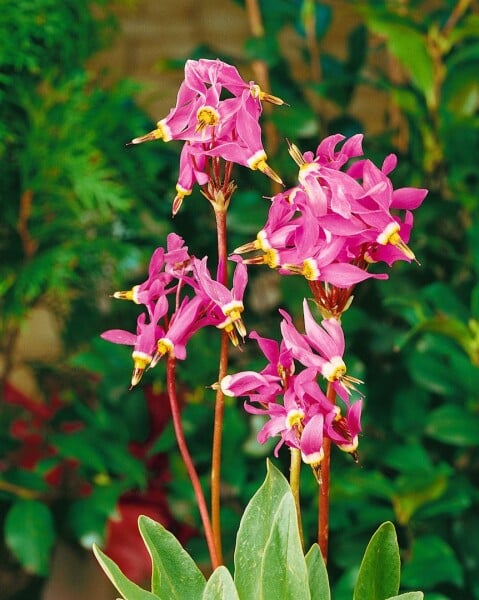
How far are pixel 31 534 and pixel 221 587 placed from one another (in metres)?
0.68

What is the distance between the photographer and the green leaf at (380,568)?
21.5 inches

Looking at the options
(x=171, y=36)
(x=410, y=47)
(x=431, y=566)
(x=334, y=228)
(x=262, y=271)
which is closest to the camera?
(x=334, y=228)

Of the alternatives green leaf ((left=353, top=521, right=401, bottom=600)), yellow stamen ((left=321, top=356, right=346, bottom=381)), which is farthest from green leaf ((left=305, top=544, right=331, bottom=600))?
yellow stamen ((left=321, top=356, right=346, bottom=381))

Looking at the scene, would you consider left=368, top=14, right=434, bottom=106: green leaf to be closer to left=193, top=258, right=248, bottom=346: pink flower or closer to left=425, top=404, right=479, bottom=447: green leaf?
left=425, top=404, right=479, bottom=447: green leaf

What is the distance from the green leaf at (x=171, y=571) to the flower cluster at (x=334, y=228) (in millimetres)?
179

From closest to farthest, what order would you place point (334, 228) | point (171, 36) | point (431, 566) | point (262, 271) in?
point (334, 228) < point (431, 566) < point (262, 271) < point (171, 36)

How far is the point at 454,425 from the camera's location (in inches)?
42.3

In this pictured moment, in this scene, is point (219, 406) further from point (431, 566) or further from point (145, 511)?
point (145, 511)

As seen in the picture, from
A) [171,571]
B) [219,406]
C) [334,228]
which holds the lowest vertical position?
[171,571]

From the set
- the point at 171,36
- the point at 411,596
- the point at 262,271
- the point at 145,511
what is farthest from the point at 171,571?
the point at 171,36

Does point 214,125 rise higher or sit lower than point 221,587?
higher

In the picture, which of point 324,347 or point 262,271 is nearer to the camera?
point 324,347

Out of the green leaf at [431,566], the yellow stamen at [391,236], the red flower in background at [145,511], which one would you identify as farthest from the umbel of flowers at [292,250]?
the red flower in background at [145,511]

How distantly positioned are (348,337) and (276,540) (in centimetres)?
75
